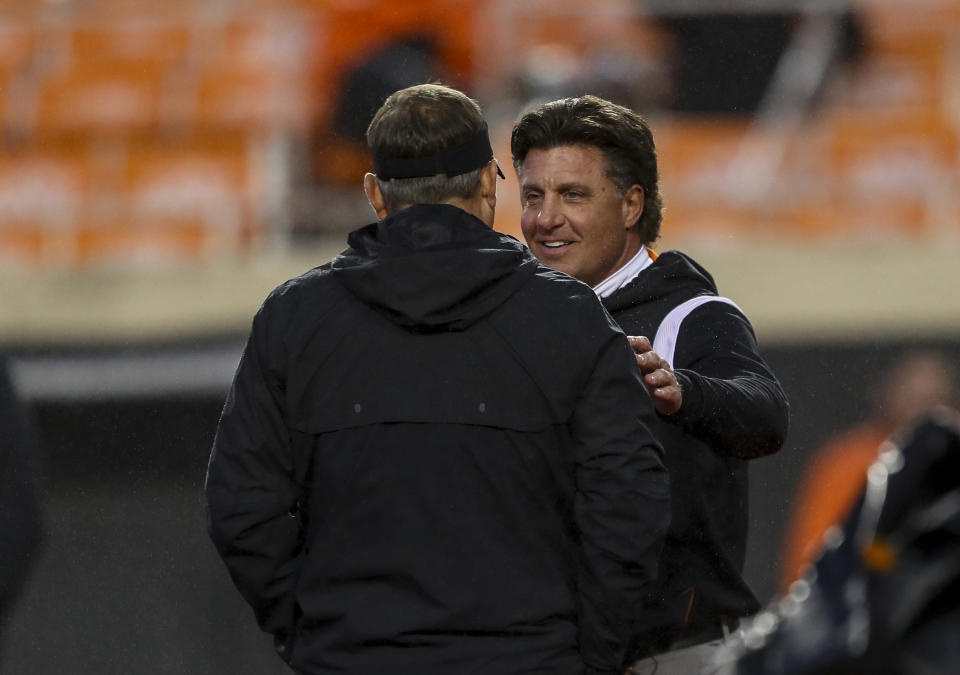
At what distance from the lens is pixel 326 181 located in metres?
6.39

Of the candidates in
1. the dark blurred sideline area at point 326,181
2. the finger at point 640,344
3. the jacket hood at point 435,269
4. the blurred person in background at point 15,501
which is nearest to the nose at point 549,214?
the finger at point 640,344

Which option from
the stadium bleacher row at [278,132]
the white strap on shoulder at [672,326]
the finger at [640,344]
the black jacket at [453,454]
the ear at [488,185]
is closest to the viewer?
the black jacket at [453,454]

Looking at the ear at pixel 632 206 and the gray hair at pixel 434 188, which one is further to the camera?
the ear at pixel 632 206

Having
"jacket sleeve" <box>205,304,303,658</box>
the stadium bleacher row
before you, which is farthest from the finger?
the stadium bleacher row

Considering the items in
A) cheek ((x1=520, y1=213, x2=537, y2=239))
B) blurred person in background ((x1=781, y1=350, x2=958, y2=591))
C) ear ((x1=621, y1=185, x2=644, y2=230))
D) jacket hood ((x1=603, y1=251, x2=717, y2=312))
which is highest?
ear ((x1=621, y1=185, x2=644, y2=230))

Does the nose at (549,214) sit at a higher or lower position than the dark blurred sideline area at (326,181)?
higher

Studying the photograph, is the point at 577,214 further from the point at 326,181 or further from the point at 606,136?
the point at 326,181

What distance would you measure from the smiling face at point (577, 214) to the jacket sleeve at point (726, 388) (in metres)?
0.19

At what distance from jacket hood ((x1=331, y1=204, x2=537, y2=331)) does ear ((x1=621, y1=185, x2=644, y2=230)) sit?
0.56 m

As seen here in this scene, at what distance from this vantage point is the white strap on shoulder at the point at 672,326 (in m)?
2.31

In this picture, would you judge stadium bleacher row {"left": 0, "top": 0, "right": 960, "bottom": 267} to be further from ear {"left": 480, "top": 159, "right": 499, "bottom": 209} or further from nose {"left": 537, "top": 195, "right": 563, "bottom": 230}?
ear {"left": 480, "top": 159, "right": 499, "bottom": 209}

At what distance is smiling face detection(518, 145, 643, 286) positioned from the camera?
2.41 m

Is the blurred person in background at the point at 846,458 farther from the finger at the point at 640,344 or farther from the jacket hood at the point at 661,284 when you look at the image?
the finger at the point at 640,344

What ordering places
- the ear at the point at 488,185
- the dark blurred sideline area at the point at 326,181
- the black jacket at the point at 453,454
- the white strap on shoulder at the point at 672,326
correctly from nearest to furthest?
1. the black jacket at the point at 453,454
2. the ear at the point at 488,185
3. the white strap on shoulder at the point at 672,326
4. the dark blurred sideline area at the point at 326,181
